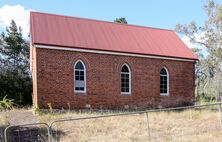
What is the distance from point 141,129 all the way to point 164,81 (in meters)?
12.3

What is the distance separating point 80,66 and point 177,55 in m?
8.87

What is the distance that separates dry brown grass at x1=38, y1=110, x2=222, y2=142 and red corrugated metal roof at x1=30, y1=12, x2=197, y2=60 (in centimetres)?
641

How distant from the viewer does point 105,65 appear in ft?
74.7

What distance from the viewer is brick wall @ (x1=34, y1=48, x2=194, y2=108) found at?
67.7 ft

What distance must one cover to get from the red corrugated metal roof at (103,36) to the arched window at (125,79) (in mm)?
1392

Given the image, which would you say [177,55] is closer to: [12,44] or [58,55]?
[58,55]

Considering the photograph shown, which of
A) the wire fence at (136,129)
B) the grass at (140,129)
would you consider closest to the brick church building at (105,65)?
the grass at (140,129)

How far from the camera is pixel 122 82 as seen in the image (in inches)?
933

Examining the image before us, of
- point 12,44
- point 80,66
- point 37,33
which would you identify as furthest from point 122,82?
point 12,44

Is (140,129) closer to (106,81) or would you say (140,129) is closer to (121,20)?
(106,81)

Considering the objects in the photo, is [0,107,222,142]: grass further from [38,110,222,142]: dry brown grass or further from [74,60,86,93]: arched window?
[74,60,86,93]: arched window

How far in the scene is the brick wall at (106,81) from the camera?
20641mm

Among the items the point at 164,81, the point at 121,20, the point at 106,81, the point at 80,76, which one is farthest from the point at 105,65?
the point at 121,20

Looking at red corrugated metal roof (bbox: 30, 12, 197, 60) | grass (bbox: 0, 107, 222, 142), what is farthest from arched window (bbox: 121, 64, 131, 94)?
grass (bbox: 0, 107, 222, 142)
